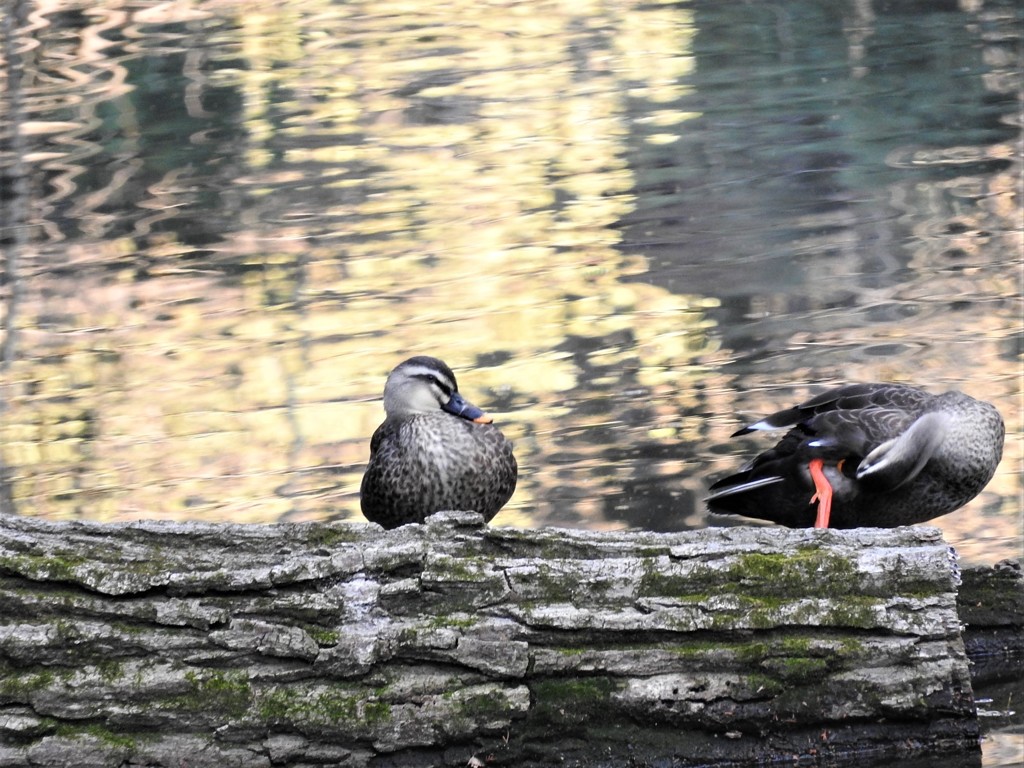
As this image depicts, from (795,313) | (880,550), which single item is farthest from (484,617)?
(795,313)

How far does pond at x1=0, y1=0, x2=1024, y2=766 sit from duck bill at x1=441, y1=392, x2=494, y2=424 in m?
0.78

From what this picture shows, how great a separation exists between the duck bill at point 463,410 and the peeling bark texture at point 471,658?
1.15 metres

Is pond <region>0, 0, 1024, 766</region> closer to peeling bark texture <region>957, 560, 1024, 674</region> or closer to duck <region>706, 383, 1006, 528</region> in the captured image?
duck <region>706, 383, 1006, 528</region>

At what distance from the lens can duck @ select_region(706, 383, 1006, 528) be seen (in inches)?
187

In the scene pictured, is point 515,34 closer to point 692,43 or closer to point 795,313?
point 692,43

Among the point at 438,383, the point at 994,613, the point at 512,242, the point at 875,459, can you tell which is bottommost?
the point at 512,242

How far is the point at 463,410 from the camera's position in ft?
16.5

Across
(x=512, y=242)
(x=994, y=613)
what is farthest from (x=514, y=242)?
(x=994, y=613)

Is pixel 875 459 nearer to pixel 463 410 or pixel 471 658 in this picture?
pixel 463 410

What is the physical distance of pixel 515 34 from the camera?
1482 centimetres

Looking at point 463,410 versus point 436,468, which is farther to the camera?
point 463,410

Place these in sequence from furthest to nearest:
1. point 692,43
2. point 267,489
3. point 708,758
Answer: point 692,43
point 267,489
point 708,758

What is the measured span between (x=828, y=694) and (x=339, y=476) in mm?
2900

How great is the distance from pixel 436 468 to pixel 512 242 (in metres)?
4.52
